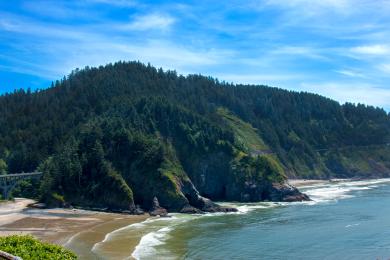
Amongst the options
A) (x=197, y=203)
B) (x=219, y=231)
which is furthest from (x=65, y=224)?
(x=197, y=203)

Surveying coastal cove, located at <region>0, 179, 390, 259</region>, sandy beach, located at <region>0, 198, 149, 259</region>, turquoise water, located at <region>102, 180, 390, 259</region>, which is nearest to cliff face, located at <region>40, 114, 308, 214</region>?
coastal cove, located at <region>0, 179, 390, 259</region>

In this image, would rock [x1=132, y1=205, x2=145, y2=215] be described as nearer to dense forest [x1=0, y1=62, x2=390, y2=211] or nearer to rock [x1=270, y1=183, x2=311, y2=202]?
dense forest [x1=0, y1=62, x2=390, y2=211]

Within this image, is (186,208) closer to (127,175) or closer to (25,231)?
(127,175)

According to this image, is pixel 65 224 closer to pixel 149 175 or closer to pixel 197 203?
pixel 149 175

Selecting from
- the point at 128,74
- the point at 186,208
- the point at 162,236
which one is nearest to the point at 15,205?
the point at 186,208

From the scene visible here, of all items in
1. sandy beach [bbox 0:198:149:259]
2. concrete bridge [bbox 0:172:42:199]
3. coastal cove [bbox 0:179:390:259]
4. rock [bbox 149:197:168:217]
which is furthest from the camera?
concrete bridge [bbox 0:172:42:199]

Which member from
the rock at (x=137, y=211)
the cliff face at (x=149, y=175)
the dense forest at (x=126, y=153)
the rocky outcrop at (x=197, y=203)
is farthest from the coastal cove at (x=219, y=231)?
the dense forest at (x=126, y=153)

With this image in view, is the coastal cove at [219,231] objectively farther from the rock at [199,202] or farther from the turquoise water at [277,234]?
the rock at [199,202]
